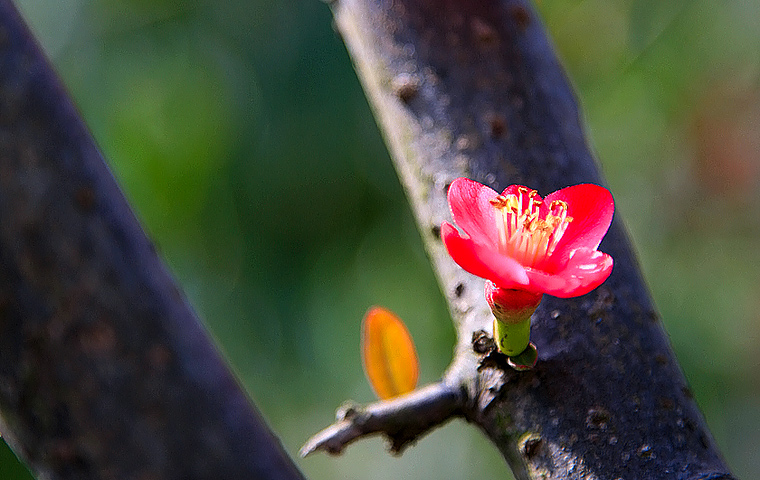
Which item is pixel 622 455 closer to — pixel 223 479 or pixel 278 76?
pixel 223 479

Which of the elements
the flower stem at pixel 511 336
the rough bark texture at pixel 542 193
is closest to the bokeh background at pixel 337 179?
the rough bark texture at pixel 542 193

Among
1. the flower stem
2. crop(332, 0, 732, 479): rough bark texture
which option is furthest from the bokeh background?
the flower stem

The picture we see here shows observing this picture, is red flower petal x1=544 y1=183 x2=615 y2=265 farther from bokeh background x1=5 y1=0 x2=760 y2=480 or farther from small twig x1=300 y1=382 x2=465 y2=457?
bokeh background x1=5 y1=0 x2=760 y2=480

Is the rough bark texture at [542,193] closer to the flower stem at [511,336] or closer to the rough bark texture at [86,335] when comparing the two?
the flower stem at [511,336]

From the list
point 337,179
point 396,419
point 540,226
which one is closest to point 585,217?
point 540,226

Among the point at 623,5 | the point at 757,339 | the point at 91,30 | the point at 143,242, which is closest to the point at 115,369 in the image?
the point at 143,242

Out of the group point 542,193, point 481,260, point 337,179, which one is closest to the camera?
point 481,260

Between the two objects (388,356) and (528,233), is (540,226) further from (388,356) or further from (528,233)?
(388,356)
